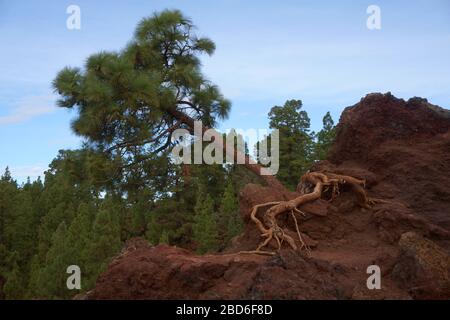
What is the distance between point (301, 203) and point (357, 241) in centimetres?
89

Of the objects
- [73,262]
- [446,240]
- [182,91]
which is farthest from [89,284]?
[446,240]

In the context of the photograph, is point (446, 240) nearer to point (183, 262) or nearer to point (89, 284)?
point (183, 262)

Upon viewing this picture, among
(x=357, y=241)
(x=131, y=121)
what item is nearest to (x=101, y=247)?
(x=131, y=121)

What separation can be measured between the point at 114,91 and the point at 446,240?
17.3 ft

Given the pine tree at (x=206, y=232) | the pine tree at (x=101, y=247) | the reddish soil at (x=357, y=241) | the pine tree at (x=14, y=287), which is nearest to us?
the reddish soil at (x=357, y=241)

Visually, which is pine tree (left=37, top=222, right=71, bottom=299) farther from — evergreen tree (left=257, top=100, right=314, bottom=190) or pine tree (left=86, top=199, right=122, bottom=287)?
evergreen tree (left=257, top=100, right=314, bottom=190)

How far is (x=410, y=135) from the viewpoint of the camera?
754 cm

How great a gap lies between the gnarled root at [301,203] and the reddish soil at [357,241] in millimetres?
121

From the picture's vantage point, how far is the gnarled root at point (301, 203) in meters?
5.98

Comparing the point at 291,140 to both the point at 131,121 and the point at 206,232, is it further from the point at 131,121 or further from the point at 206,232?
the point at 131,121

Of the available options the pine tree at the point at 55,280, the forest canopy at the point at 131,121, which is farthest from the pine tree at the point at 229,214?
the pine tree at the point at 55,280

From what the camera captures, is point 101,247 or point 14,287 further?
point 14,287

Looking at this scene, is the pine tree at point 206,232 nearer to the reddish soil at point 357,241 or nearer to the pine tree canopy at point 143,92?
the pine tree canopy at point 143,92

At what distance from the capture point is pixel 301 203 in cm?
669
